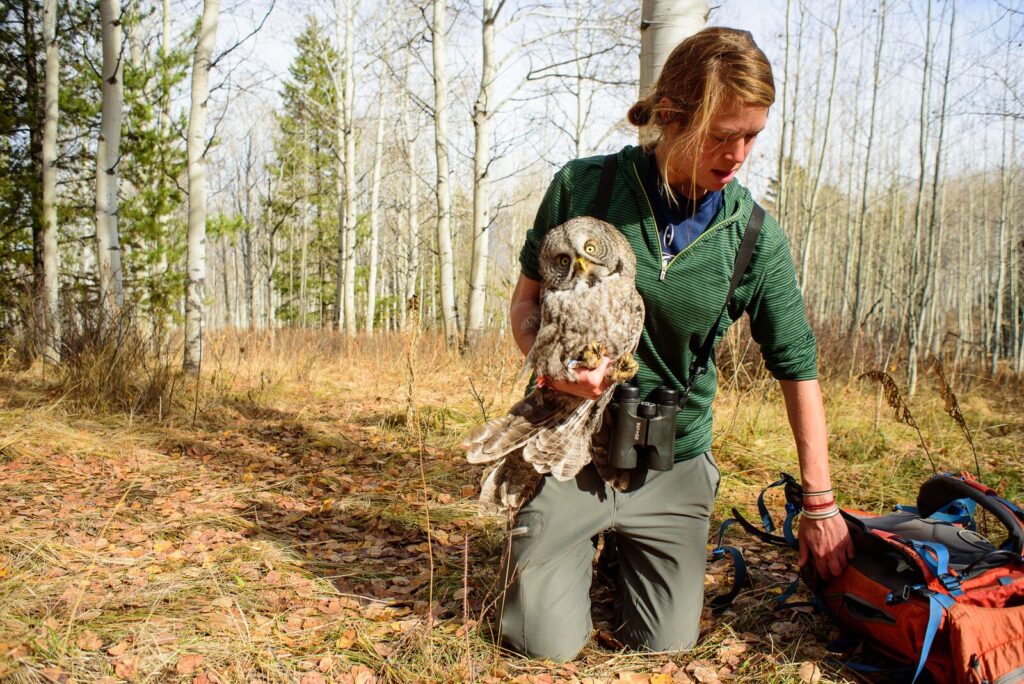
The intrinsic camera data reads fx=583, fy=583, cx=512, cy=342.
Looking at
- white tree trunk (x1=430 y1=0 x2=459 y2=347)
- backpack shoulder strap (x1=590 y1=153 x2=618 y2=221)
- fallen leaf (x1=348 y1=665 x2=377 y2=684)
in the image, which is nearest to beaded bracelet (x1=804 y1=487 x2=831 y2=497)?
backpack shoulder strap (x1=590 y1=153 x2=618 y2=221)

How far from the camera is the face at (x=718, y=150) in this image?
1.83m

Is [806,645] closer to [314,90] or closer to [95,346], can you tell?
[95,346]

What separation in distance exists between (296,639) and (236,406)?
3914mm

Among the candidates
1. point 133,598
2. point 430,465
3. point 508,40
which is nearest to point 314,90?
point 508,40

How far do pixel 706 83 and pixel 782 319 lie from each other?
2.89 ft

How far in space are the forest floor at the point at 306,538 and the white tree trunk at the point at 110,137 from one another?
175cm

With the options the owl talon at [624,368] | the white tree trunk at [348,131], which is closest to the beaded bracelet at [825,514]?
the owl talon at [624,368]

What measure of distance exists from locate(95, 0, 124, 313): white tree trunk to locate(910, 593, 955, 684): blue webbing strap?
24.5 ft

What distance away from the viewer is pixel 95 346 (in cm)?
475

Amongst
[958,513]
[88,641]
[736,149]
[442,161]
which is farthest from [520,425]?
[442,161]

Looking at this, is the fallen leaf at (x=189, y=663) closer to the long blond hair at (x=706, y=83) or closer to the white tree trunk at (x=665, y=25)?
the long blond hair at (x=706, y=83)

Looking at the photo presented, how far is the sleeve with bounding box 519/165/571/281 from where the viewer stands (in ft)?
7.37

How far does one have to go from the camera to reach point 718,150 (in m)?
1.90

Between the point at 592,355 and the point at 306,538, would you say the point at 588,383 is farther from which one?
the point at 306,538
